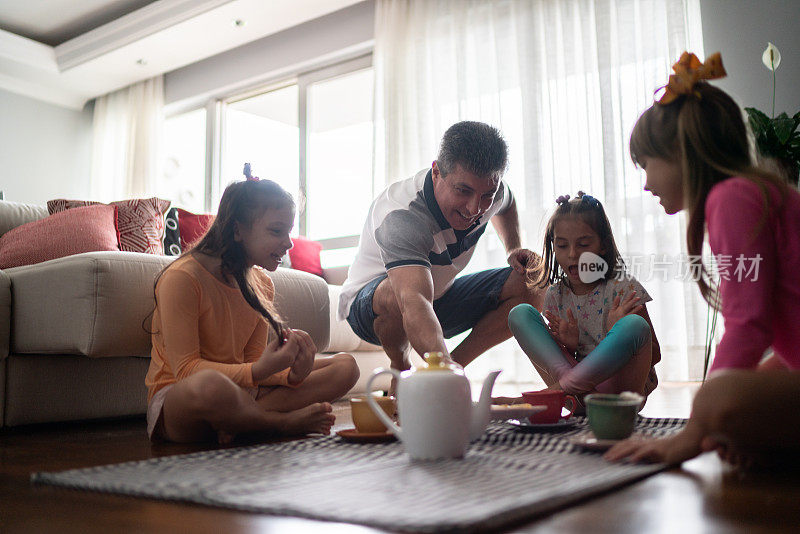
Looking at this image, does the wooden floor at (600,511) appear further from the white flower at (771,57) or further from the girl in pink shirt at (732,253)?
the white flower at (771,57)

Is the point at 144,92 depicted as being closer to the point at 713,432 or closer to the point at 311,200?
the point at 311,200

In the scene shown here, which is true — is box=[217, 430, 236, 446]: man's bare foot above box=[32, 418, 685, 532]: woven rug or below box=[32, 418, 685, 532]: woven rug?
below

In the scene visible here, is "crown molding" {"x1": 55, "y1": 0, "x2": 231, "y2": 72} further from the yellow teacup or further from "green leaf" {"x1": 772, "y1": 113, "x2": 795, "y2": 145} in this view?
the yellow teacup

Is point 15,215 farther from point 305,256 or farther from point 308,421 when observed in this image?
point 308,421

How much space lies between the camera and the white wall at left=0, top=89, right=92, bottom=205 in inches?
210

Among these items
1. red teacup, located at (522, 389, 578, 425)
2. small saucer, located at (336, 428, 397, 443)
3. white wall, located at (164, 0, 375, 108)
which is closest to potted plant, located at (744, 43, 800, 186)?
red teacup, located at (522, 389, 578, 425)

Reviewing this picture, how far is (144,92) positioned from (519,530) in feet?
18.6

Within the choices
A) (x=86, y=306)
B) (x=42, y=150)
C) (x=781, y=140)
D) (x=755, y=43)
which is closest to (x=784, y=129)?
(x=781, y=140)

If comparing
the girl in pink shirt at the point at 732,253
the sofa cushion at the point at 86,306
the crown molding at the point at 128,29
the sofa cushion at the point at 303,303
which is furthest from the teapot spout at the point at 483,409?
the crown molding at the point at 128,29

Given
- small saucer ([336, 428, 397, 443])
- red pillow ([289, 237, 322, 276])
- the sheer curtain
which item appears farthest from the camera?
red pillow ([289, 237, 322, 276])

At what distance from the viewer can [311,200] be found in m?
4.78

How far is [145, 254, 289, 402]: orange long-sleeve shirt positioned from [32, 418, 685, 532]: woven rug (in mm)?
295

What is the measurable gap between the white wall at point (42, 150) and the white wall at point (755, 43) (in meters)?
5.03

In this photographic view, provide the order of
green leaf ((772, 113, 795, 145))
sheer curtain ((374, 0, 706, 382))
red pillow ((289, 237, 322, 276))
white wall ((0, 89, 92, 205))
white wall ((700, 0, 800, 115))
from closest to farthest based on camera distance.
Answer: green leaf ((772, 113, 795, 145)) < white wall ((700, 0, 800, 115)) < sheer curtain ((374, 0, 706, 382)) < red pillow ((289, 237, 322, 276)) < white wall ((0, 89, 92, 205))
